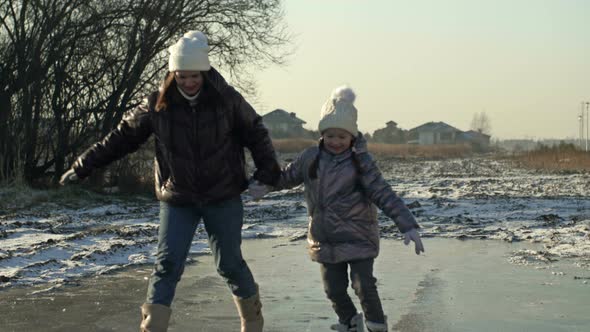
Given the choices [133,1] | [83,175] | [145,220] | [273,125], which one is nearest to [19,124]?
[133,1]

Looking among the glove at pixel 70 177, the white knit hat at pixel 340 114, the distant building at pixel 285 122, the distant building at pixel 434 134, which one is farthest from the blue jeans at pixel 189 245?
the distant building at pixel 434 134

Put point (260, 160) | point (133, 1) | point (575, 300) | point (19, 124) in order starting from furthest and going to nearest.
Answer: point (133, 1), point (19, 124), point (575, 300), point (260, 160)

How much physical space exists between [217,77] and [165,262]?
1.03 m

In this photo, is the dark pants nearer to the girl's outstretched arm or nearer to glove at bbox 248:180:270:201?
the girl's outstretched arm

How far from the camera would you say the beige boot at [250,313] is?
16.3 feet

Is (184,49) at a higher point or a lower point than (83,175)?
higher

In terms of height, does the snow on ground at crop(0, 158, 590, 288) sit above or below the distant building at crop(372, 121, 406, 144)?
below

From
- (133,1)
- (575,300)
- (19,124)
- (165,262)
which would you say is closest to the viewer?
(165,262)

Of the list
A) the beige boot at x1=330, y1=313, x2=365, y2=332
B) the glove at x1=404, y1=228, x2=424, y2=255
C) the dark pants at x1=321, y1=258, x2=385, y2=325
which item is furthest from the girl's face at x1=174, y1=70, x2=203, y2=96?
the beige boot at x1=330, y1=313, x2=365, y2=332

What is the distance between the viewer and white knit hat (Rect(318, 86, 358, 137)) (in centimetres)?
518

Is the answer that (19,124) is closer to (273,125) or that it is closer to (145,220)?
(145,220)

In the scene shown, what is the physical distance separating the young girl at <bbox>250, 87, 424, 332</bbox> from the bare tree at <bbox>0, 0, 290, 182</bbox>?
15.2 meters

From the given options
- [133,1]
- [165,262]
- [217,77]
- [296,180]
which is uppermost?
[133,1]

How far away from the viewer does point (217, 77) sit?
486 cm
